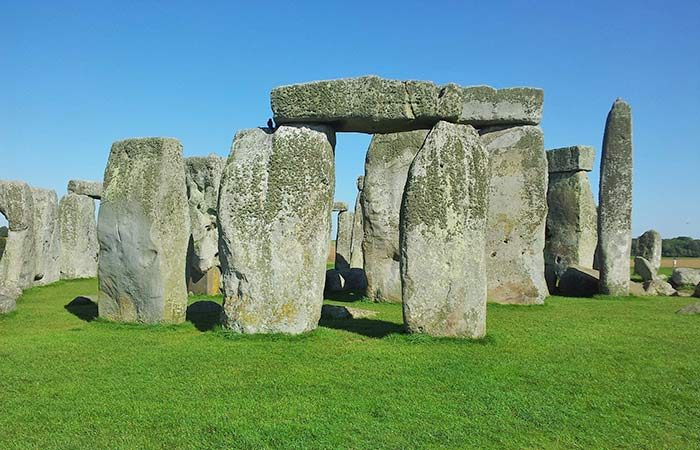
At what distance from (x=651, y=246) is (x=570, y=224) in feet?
15.2

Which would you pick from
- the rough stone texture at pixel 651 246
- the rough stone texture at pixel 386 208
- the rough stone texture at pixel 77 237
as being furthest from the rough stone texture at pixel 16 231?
the rough stone texture at pixel 651 246

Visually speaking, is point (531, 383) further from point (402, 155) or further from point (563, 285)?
point (563, 285)

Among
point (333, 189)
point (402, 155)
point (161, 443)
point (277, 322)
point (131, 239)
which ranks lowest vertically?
point (161, 443)

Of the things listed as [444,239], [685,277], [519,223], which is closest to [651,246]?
[685,277]

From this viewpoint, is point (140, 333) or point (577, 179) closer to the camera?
point (140, 333)

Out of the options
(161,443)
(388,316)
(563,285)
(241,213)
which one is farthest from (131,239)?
(563,285)

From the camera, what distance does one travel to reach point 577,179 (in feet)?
49.0

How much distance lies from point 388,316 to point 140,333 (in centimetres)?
359

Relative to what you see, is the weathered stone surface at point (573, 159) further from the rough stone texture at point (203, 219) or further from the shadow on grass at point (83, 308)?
the shadow on grass at point (83, 308)

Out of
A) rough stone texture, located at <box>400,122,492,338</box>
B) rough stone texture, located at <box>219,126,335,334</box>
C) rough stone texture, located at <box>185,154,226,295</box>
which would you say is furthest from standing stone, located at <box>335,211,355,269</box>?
rough stone texture, located at <box>400,122,492,338</box>

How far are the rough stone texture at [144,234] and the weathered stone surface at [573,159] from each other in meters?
10.3

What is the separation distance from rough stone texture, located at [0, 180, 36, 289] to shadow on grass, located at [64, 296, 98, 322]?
2876 mm

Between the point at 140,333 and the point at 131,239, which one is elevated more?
the point at 131,239

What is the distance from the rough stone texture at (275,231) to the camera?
276 inches
